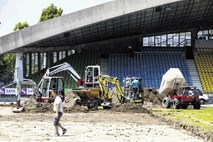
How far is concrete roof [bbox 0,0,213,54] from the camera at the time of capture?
1946 inches

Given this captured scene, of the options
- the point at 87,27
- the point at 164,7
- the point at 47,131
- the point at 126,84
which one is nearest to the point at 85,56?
the point at 87,27

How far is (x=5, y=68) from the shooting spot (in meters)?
76.1

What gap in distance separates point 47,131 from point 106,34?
41.2 m

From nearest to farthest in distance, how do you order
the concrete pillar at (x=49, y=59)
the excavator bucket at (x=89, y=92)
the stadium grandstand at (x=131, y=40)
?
the excavator bucket at (x=89, y=92)
the stadium grandstand at (x=131, y=40)
the concrete pillar at (x=49, y=59)

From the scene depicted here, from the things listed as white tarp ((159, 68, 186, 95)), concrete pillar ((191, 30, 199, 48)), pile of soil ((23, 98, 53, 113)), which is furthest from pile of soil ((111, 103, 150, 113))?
concrete pillar ((191, 30, 199, 48))

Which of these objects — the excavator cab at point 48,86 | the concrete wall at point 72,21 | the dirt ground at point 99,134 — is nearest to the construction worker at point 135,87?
the excavator cab at point 48,86

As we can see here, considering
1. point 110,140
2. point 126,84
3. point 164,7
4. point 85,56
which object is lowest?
point 110,140

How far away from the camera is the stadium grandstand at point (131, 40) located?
50.8 meters

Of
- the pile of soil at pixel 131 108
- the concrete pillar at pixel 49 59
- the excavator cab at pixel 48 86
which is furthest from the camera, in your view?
the concrete pillar at pixel 49 59

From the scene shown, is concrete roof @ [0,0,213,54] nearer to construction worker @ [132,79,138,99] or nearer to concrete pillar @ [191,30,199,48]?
concrete pillar @ [191,30,199,48]

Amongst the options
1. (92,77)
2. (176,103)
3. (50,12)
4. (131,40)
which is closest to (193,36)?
(131,40)

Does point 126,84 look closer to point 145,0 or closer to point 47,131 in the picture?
point 145,0

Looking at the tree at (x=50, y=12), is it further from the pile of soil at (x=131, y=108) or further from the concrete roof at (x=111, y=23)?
the pile of soil at (x=131, y=108)

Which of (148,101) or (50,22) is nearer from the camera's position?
(148,101)
